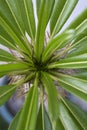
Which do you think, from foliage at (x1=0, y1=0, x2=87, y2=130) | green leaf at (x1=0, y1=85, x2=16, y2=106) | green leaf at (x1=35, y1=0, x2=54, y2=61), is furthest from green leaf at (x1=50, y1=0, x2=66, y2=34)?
green leaf at (x1=0, y1=85, x2=16, y2=106)

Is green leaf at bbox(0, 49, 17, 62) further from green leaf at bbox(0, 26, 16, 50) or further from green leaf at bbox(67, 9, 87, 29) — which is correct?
green leaf at bbox(67, 9, 87, 29)

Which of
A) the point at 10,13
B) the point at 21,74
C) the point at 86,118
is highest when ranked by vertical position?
the point at 10,13

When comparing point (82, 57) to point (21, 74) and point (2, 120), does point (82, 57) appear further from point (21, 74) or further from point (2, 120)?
point (2, 120)

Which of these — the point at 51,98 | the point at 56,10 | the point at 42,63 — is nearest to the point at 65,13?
the point at 56,10

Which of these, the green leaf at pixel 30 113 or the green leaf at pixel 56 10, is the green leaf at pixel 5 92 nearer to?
the green leaf at pixel 30 113

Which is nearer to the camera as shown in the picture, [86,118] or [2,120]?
[86,118]

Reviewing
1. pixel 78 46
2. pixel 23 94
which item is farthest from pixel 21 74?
pixel 78 46
